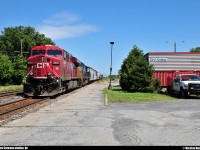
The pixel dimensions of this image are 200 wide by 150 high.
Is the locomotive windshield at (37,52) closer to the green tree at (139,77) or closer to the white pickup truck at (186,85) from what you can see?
the green tree at (139,77)

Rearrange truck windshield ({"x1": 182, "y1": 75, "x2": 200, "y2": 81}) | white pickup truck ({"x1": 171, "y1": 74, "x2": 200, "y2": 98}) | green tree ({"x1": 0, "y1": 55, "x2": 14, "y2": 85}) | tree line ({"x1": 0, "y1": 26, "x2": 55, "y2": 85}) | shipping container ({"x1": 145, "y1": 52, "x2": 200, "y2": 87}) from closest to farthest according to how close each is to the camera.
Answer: white pickup truck ({"x1": 171, "y1": 74, "x2": 200, "y2": 98})
truck windshield ({"x1": 182, "y1": 75, "x2": 200, "y2": 81})
shipping container ({"x1": 145, "y1": 52, "x2": 200, "y2": 87})
green tree ({"x1": 0, "y1": 55, "x2": 14, "y2": 85})
tree line ({"x1": 0, "y1": 26, "x2": 55, "y2": 85})

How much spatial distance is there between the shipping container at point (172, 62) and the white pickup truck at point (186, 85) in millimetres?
5270

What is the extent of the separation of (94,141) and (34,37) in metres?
113

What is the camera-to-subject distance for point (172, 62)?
115ft

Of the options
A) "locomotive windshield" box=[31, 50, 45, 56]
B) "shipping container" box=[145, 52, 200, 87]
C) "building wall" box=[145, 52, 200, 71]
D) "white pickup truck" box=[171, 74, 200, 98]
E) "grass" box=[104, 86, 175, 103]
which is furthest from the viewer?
"building wall" box=[145, 52, 200, 71]

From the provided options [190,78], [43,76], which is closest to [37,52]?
[43,76]

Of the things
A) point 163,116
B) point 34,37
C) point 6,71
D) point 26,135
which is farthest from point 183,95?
point 34,37

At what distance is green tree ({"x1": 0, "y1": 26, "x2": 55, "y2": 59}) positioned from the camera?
357ft

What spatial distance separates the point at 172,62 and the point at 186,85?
31.6 feet

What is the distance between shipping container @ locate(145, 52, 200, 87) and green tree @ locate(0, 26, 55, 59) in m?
77.3

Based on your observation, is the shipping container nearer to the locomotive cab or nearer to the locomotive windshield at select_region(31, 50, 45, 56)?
the locomotive cab

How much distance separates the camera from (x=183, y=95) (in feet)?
84.5

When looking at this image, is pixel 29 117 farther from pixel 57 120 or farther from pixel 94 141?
pixel 94 141

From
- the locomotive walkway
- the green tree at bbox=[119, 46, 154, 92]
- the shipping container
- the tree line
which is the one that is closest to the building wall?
the shipping container
